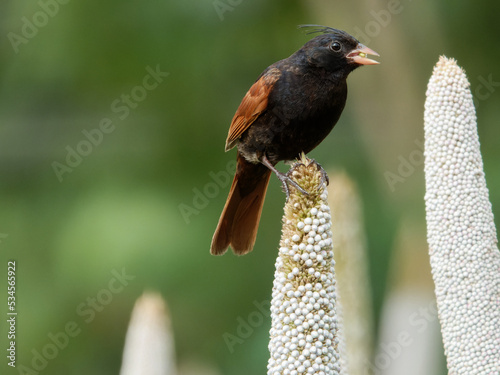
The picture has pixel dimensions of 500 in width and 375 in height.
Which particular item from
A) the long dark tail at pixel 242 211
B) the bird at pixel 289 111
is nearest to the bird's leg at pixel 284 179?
the bird at pixel 289 111

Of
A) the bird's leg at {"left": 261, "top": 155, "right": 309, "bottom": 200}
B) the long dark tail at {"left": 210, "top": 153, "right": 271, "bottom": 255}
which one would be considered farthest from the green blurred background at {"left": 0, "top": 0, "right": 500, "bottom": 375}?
the bird's leg at {"left": 261, "top": 155, "right": 309, "bottom": 200}

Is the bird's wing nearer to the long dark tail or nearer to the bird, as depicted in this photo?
the bird

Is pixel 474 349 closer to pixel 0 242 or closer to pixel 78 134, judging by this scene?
pixel 0 242

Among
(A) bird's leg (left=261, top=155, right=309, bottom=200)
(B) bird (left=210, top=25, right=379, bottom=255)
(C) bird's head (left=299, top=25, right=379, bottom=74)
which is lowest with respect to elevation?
(A) bird's leg (left=261, top=155, right=309, bottom=200)

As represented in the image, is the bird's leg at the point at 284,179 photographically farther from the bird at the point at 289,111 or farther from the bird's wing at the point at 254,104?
the bird's wing at the point at 254,104


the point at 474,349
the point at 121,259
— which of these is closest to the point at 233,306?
the point at 121,259
